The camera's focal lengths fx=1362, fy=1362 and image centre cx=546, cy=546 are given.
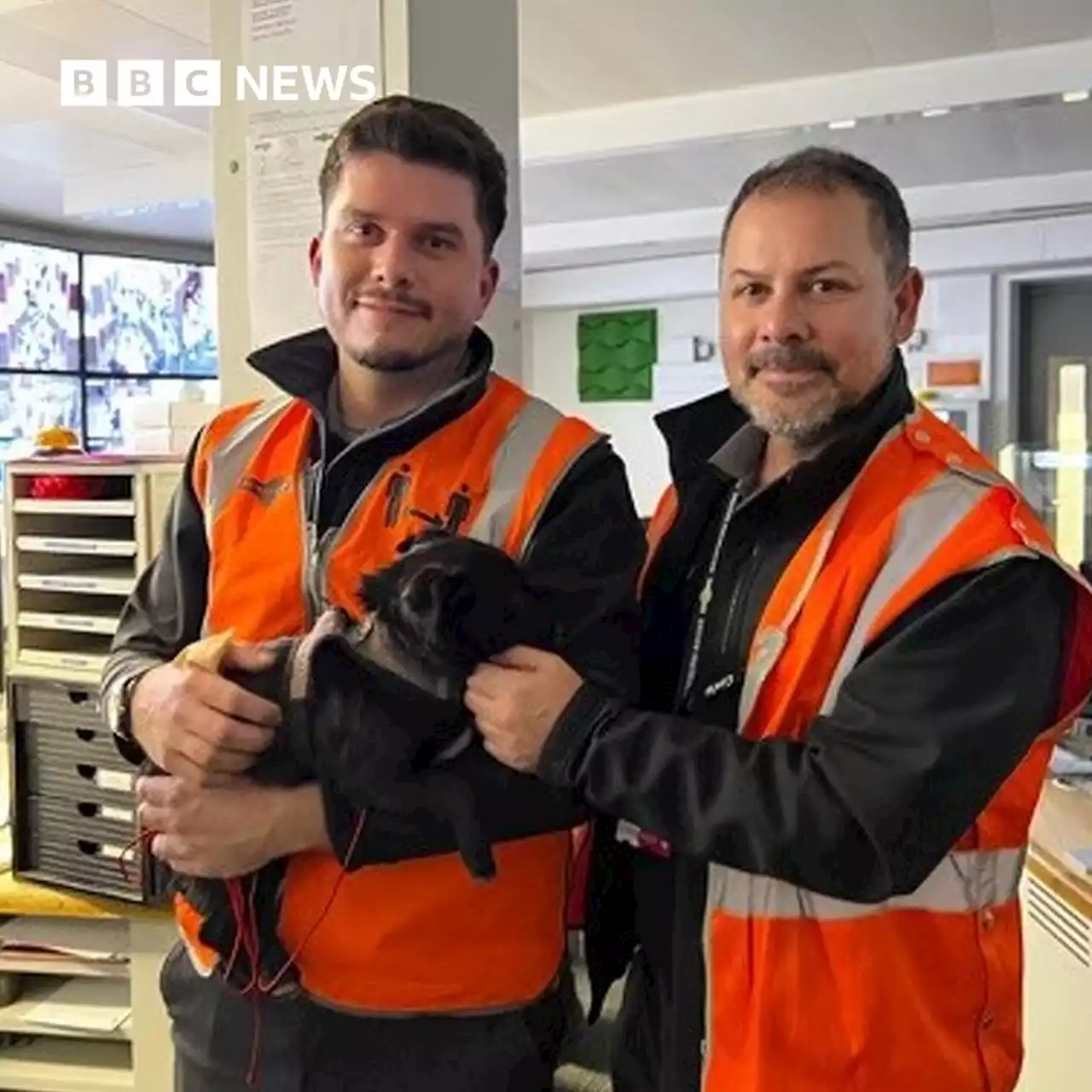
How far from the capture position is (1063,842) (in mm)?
2322

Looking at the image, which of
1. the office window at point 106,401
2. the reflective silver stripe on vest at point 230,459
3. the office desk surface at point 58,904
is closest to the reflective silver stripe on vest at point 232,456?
the reflective silver stripe on vest at point 230,459

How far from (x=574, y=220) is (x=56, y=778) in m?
6.10

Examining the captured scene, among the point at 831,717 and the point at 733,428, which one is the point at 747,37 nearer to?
the point at 733,428

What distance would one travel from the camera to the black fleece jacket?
3.86 feet

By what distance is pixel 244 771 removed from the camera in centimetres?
122

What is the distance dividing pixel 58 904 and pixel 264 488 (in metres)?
1.00

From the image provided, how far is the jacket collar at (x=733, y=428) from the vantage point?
122 cm

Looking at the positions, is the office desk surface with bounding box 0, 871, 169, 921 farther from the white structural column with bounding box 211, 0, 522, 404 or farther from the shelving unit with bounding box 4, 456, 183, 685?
the white structural column with bounding box 211, 0, 522, 404

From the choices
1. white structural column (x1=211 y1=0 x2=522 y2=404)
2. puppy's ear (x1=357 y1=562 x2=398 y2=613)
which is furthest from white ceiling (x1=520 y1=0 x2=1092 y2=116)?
puppy's ear (x1=357 y1=562 x2=398 y2=613)

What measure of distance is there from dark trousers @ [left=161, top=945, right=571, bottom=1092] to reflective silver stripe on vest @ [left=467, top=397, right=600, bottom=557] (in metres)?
0.44

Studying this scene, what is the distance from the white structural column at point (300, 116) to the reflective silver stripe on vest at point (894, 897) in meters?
1.00

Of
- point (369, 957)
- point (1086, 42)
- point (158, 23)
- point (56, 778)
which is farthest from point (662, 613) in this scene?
point (1086, 42)

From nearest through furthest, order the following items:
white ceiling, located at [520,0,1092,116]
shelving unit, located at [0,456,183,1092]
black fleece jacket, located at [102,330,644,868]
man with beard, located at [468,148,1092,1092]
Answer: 1. man with beard, located at [468,148,1092,1092]
2. black fleece jacket, located at [102,330,644,868]
3. shelving unit, located at [0,456,183,1092]
4. white ceiling, located at [520,0,1092,116]

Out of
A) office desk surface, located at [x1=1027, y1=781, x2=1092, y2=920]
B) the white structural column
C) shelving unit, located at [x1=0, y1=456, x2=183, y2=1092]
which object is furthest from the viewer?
office desk surface, located at [x1=1027, y1=781, x2=1092, y2=920]
